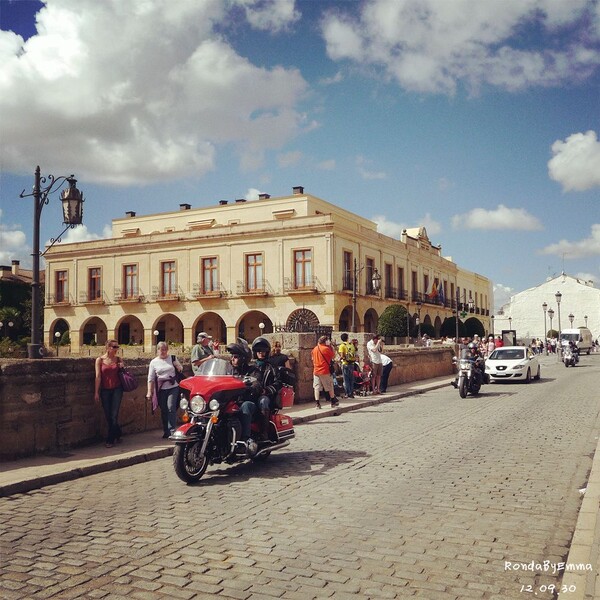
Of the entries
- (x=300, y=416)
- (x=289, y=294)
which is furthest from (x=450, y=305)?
(x=300, y=416)

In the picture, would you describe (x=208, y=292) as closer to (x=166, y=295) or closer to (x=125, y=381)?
(x=166, y=295)

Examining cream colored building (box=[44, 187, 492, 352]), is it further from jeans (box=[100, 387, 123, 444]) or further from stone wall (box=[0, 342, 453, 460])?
jeans (box=[100, 387, 123, 444])

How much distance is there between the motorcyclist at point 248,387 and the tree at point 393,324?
106 feet

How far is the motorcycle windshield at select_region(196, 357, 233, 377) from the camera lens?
7566 millimetres

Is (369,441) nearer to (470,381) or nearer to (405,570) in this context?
(405,570)

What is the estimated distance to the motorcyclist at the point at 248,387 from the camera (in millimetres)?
7555

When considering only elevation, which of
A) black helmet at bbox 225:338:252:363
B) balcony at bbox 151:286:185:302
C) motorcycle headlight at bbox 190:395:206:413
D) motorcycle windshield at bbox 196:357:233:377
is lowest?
motorcycle headlight at bbox 190:395:206:413

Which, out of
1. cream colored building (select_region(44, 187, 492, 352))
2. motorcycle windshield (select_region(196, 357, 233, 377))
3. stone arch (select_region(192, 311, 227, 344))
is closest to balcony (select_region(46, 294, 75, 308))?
cream colored building (select_region(44, 187, 492, 352))

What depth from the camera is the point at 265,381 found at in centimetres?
809

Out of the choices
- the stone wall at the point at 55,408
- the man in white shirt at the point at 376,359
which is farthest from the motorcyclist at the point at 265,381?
the man in white shirt at the point at 376,359

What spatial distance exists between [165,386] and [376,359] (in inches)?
355

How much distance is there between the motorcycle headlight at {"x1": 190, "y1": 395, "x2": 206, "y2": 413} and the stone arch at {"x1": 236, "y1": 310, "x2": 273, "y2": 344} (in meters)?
37.9

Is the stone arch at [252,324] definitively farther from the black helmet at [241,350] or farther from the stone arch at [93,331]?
the black helmet at [241,350]

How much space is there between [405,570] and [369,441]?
18.6 ft
